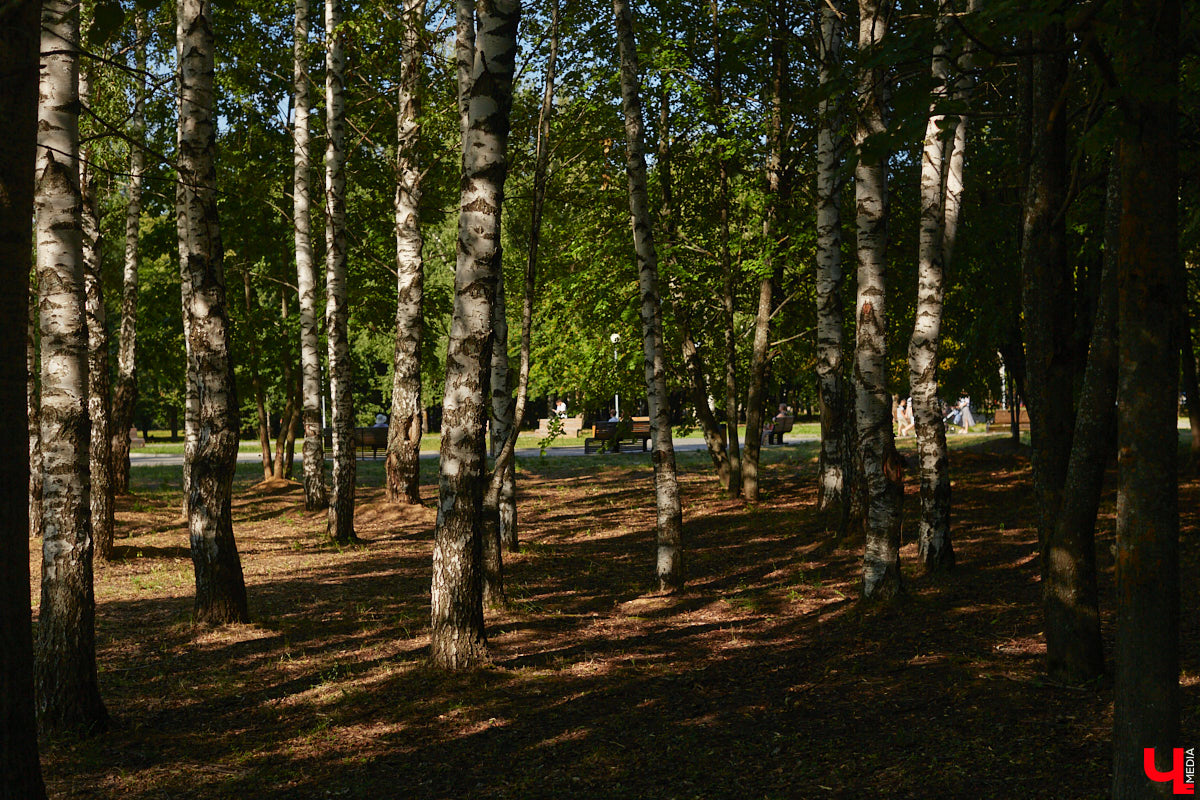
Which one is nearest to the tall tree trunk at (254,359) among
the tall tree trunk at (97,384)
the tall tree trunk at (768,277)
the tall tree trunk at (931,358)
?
the tall tree trunk at (97,384)

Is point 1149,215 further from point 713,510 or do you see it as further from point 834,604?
point 713,510

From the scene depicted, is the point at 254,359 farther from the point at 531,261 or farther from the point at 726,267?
the point at 531,261

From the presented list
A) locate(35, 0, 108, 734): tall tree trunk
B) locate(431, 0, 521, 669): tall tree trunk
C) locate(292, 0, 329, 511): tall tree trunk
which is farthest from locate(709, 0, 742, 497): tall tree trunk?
locate(35, 0, 108, 734): tall tree trunk

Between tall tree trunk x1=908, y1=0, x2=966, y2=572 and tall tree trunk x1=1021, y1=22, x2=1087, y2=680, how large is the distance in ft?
11.2

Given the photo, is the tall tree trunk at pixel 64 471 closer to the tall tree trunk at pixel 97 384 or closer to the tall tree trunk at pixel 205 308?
the tall tree trunk at pixel 205 308

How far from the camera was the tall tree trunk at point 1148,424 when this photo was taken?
3561 millimetres

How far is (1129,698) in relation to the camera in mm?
3689

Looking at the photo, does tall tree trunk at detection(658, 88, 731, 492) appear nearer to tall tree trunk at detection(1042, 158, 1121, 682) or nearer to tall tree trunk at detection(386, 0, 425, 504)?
tall tree trunk at detection(386, 0, 425, 504)

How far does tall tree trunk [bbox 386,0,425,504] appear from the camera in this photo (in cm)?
1468

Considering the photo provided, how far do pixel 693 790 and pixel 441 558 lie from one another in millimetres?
2945

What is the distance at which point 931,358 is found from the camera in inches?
381

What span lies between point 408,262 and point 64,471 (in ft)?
30.9

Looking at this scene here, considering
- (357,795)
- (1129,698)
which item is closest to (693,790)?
(357,795)

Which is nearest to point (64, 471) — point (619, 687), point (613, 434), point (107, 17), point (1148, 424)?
point (107, 17)
